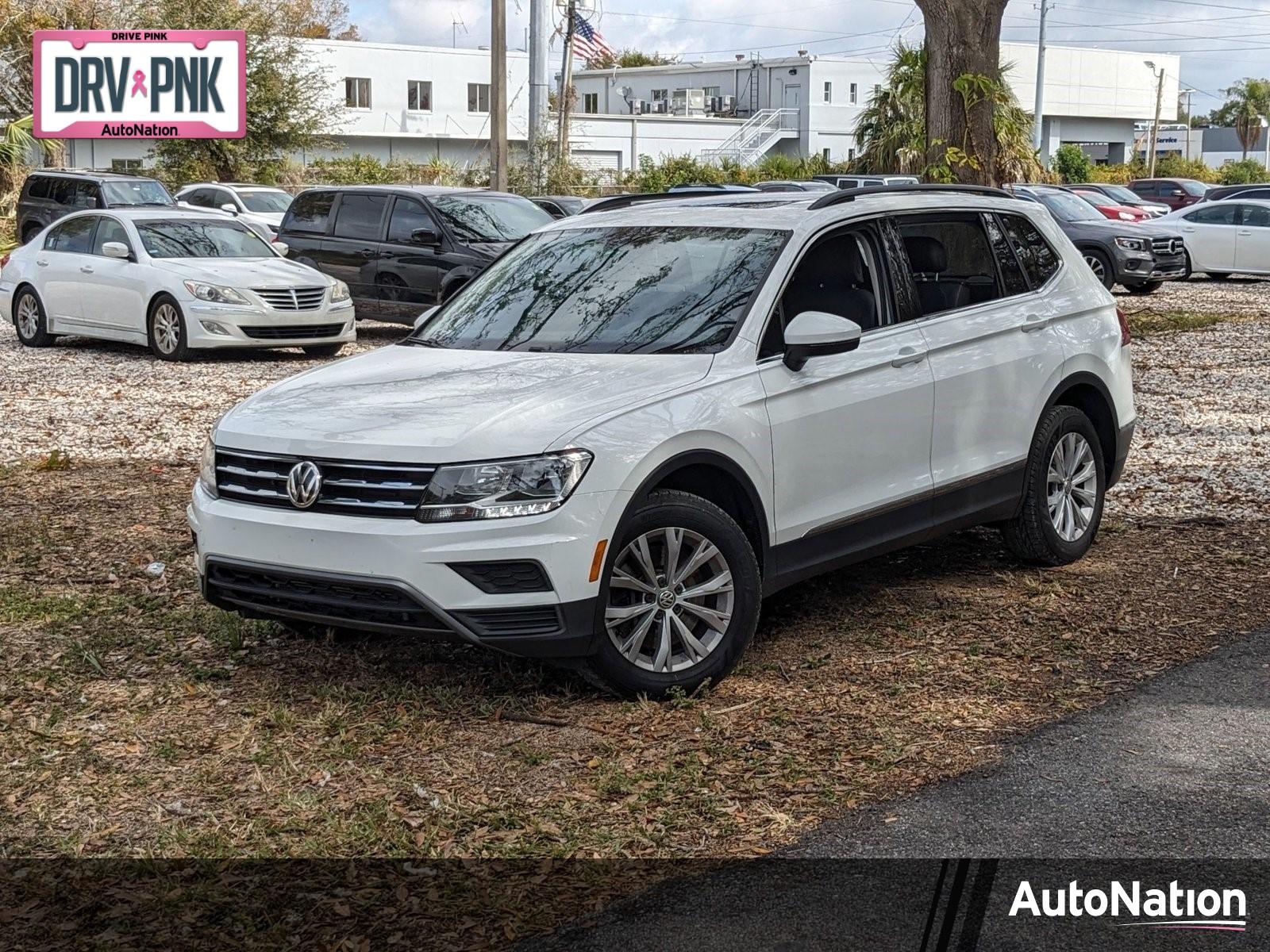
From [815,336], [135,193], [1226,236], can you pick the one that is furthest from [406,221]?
[1226,236]

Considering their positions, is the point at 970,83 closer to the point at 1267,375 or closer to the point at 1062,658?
the point at 1267,375

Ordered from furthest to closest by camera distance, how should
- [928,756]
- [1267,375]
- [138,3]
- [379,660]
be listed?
[138,3], [1267,375], [379,660], [928,756]

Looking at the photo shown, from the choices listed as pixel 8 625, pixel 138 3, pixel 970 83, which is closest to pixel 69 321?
pixel 970 83

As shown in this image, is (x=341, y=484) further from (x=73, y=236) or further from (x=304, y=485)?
(x=73, y=236)

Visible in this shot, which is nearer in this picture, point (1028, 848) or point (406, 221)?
point (1028, 848)

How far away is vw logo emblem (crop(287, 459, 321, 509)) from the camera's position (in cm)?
541

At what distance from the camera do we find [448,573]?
17.1 feet

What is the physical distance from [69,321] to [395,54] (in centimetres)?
4951

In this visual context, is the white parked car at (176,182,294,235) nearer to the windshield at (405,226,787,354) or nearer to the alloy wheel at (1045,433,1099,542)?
the windshield at (405,226,787,354)

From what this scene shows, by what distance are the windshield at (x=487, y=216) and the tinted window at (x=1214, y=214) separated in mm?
14232

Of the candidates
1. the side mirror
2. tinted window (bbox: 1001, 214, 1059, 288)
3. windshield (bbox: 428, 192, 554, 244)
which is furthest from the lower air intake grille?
windshield (bbox: 428, 192, 554, 244)

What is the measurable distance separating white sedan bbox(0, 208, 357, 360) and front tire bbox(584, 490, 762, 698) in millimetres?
11536

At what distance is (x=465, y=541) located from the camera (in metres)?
5.19

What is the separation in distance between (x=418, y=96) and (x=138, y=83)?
2668cm
